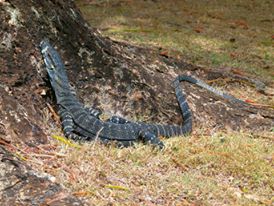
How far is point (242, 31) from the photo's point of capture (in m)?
11.6

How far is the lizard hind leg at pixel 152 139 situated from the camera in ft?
17.3

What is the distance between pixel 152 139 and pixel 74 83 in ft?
3.43

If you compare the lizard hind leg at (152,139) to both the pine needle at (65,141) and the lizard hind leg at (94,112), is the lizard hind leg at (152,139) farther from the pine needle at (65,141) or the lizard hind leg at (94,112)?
the pine needle at (65,141)

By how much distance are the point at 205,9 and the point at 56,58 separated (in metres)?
8.57

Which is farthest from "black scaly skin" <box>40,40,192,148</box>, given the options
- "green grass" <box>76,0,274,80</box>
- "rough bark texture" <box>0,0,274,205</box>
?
"green grass" <box>76,0,274,80</box>

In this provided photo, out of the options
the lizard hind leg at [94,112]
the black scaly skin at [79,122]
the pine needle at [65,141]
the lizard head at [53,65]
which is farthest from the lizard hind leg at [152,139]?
the lizard head at [53,65]

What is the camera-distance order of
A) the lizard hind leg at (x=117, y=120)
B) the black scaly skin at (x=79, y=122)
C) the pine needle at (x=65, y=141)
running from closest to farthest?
the pine needle at (x=65, y=141) < the black scaly skin at (x=79, y=122) < the lizard hind leg at (x=117, y=120)

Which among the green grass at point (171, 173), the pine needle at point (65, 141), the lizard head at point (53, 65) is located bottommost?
the green grass at point (171, 173)

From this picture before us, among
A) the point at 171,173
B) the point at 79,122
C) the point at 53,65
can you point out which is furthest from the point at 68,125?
the point at 171,173

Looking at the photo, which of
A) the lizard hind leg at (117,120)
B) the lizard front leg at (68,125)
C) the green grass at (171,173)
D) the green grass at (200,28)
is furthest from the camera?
the green grass at (200,28)

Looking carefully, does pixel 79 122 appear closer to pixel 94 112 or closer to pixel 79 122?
pixel 79 122

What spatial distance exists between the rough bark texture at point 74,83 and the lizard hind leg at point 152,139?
1.94ft

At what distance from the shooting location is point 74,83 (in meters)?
5.68

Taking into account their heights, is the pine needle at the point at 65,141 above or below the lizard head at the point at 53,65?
below
